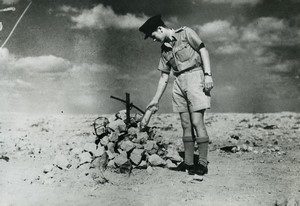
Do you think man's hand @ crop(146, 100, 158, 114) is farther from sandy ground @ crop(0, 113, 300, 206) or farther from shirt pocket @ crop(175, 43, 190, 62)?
sandy ground @ crop(0, 113, 300, 206)

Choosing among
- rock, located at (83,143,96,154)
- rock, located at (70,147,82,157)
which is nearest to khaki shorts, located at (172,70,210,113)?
rock, located at (83,143,96,154)

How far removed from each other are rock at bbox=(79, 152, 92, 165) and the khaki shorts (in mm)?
1275

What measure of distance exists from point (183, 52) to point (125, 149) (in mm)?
1407

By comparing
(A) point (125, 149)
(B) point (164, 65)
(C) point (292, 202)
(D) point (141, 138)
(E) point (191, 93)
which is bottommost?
(C) point (292, 202)

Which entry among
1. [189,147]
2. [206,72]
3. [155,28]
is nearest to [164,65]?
[155,28]

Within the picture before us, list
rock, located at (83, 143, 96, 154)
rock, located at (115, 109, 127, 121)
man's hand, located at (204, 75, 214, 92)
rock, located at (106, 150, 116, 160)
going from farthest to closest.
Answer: rock, located at (115, 109, 127, 121)
rock, located at (83, 143, 96, 154)
rock, located at (106, 150, 116, 160)
man's hand, located at (204, 75, 214, 92)

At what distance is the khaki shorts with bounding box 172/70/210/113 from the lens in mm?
3799

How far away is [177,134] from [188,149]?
3.07m

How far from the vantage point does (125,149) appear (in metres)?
4.31

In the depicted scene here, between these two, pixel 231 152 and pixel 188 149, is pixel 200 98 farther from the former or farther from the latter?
pixel 231 152

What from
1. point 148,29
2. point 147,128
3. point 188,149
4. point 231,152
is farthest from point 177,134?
point 148,29

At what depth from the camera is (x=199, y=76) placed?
385cm

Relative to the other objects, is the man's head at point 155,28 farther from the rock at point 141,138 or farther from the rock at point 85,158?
the rock at point 85,158

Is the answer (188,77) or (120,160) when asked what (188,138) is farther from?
(120,160)
